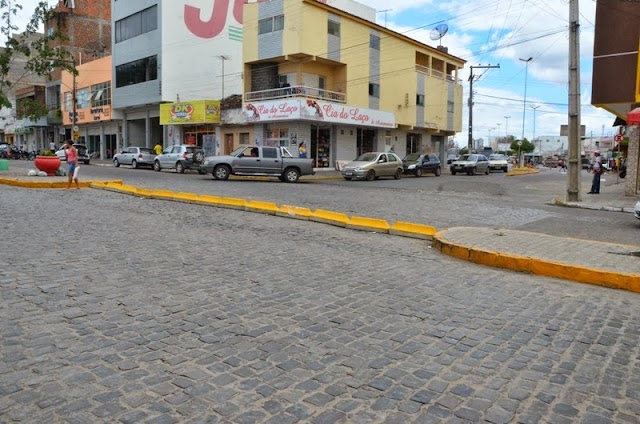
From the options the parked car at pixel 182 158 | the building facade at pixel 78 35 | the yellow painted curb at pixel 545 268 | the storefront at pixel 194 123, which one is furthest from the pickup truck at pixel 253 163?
the building facade at pixel 78 35

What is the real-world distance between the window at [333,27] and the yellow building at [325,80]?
0.04 m

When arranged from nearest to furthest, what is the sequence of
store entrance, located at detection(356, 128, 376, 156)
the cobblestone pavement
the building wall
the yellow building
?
1. the cobblestone pavement
2. the yellow building
3. store entrance, located at detection(356, 128, 376, 156)
4. the building wall

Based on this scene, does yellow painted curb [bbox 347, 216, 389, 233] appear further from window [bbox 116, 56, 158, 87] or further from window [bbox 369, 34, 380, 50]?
window [bbox 116, 56, 158, 87]

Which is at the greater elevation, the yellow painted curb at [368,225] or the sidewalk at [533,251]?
the yellow painted curb at [368,225]

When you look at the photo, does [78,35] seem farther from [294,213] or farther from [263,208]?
[294,213]

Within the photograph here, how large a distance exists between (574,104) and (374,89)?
73.7ft

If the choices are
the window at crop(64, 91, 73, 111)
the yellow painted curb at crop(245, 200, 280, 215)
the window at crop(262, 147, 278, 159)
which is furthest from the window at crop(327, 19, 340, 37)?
the window at crop(64, 91, 73, 111)

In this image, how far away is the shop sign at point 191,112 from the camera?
34.2 meters

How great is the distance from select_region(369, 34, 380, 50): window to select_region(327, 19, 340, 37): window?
12.8 ft

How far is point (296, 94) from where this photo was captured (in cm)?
3127

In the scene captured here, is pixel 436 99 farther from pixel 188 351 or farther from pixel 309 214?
pixel 188 351

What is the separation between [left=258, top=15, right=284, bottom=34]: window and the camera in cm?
3156

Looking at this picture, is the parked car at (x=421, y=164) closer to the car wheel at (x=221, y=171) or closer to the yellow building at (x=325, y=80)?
the yellow building at (x=325, y=80)

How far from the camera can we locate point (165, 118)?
37.7 meters
